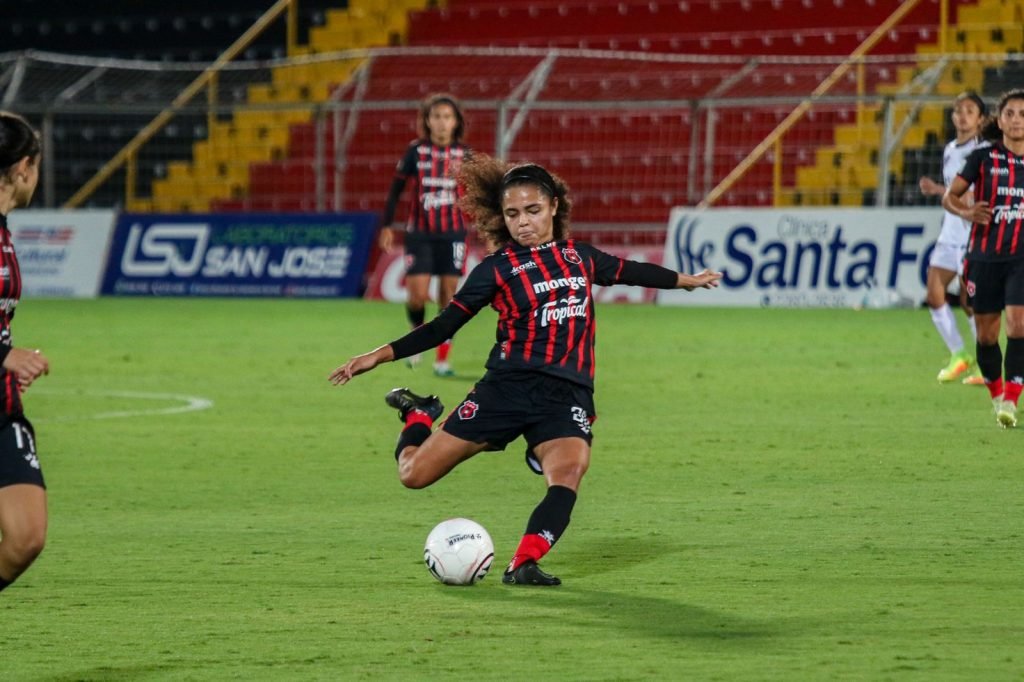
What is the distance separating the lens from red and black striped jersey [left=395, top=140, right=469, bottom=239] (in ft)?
50.2

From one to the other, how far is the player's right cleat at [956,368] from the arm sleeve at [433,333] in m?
Result: 7.31

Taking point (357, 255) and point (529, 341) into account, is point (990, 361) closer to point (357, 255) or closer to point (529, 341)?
point (529, 341)

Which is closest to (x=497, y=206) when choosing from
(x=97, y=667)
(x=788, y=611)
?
(x=788, y=611)

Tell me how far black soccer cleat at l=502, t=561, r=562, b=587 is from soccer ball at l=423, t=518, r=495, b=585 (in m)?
0.11

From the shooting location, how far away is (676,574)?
6.30m

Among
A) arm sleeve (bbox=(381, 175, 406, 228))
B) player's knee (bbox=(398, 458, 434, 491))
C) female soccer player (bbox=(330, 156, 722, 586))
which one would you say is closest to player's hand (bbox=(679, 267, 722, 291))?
female soccer player (bbox=(330, 156, 722, 586))

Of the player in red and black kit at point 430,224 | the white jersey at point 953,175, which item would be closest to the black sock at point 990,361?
the white jersey at point 953,175

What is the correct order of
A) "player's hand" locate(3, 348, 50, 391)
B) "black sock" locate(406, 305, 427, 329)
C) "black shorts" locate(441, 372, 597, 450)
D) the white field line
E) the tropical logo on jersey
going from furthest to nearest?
"black sock" locate(406, 305, 427, 329), the white field line, the tropical logo on jersey, "black shorts" locate(441, 372, 597, 450), "player's hand" locate(3, 348, 50, 391)

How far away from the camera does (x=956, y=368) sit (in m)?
13.3

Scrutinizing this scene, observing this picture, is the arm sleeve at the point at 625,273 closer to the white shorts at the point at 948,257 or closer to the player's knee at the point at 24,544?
the player's knee at the point at 24,544

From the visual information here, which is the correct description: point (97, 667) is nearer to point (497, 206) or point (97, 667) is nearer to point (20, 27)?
point (497, 206)

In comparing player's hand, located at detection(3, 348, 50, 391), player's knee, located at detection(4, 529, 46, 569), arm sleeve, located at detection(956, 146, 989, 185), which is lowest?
player's knee, located at detection(4, 529, 46, 569)

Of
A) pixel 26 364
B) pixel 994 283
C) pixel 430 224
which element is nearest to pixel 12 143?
pixel 26 364

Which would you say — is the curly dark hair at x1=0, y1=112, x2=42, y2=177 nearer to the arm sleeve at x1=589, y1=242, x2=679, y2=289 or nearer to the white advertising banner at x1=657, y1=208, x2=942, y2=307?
the arm sleeve at x1=589, y1=242, x2=679, y2=289
